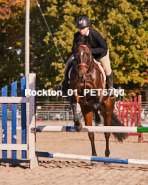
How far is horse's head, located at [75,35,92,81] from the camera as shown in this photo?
557cm

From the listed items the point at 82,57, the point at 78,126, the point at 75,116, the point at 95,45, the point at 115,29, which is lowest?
the point at 78,126

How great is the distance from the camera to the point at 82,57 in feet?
18.4

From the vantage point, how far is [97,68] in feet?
20.0

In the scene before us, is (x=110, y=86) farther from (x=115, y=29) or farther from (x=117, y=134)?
(x=115, y=29)

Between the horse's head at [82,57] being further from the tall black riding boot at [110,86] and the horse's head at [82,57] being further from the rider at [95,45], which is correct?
the tall black riding boot at [110,86]

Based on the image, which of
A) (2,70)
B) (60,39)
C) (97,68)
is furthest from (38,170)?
(2,70)

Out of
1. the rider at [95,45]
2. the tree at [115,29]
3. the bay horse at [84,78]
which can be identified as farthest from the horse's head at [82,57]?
the tree at [115,29]

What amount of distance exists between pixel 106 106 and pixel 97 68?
1.02 metres

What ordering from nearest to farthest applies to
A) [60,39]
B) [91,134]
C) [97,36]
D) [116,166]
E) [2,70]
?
[97,36] → [116,166] → [91,134] → [60,39] → [2,70]

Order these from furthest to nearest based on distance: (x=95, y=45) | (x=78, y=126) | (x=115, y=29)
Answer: (x=115, y=29)
(x=95, y=45)
(x=78, y=126)

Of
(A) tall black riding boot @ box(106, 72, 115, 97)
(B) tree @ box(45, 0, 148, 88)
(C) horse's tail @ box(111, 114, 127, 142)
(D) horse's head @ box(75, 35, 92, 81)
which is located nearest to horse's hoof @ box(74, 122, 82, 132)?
(D) horse's head @ box(75, 35, 92, 81)

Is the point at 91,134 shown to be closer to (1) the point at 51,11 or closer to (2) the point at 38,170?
(2) the point at 38,170

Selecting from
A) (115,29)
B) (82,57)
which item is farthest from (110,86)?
(115,29)

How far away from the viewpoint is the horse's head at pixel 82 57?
5572mm
